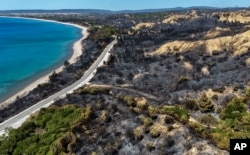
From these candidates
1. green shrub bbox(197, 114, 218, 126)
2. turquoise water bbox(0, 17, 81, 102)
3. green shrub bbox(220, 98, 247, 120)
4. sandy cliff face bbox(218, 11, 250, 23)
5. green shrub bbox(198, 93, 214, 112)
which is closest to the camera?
green shrub bbox(197, 114, 218, 126)

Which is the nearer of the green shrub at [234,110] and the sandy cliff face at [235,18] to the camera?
the green shrub at [234,110]

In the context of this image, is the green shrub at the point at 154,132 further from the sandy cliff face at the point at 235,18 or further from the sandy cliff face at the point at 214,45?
the sandy cliff face at the point at 235,18

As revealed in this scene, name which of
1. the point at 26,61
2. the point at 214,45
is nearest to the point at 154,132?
the point at 214,45

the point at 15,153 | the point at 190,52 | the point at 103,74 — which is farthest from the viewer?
the point at 190,52

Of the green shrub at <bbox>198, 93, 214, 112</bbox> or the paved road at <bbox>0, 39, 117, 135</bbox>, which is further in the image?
the paved road at <bbox>0, 39, 117, 135</bbox>

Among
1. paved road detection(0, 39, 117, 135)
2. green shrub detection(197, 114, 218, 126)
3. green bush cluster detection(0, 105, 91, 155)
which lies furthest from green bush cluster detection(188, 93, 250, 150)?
paved road detection(0, 39, 117, 135)

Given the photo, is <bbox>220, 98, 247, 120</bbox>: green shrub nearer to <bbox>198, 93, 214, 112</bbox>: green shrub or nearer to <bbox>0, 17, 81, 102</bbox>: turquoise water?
<bbox>198, 93, 214, 112</bbox>: green shrub

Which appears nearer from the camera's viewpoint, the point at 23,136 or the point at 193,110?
the point at 23,136

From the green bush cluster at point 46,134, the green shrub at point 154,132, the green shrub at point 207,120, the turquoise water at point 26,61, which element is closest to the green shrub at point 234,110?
the green shrub at point 207,120

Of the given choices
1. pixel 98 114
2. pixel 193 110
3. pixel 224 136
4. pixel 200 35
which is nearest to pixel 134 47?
pixel 200 35

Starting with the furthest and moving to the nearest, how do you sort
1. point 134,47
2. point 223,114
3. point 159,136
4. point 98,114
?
point 134,47 < point 223,114 < point 98,114 < point 159,136

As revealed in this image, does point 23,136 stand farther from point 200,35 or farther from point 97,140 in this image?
point 200,35
